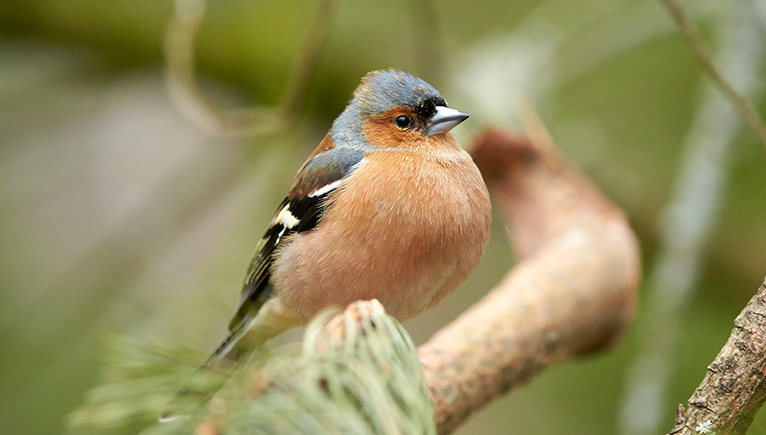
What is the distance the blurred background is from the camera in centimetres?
308

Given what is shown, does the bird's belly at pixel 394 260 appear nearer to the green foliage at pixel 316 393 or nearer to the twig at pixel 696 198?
the green foliage at pixel 316 393

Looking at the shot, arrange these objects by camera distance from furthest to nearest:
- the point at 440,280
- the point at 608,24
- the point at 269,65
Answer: the point at 269,65
the point at 608,24
the point at 440,280

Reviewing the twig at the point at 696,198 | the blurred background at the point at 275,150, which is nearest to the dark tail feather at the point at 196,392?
the blurred background at the point at 275,150

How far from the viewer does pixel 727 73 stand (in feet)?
10.5

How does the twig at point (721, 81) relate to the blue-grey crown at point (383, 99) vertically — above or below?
below

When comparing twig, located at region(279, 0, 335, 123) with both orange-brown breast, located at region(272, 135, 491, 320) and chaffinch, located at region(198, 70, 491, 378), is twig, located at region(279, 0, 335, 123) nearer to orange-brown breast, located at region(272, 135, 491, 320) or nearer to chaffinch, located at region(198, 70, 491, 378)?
chaffinch, located at region(198, 70, 491, 378)

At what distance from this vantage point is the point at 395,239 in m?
1.98

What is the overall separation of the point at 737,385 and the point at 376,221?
48.1 inches

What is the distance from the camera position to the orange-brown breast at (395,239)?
78.5 inches

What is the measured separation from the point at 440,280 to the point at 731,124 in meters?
1.99

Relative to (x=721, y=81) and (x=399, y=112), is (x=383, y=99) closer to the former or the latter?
(x=399, y=112)

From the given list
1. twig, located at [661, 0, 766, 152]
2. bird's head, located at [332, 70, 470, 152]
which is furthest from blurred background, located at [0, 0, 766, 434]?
twig, located at [661, 0, 766, 152]

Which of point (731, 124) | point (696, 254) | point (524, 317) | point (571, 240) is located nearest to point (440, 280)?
point (524, 317)

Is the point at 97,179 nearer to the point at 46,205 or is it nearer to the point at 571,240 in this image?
the point at 46,205
